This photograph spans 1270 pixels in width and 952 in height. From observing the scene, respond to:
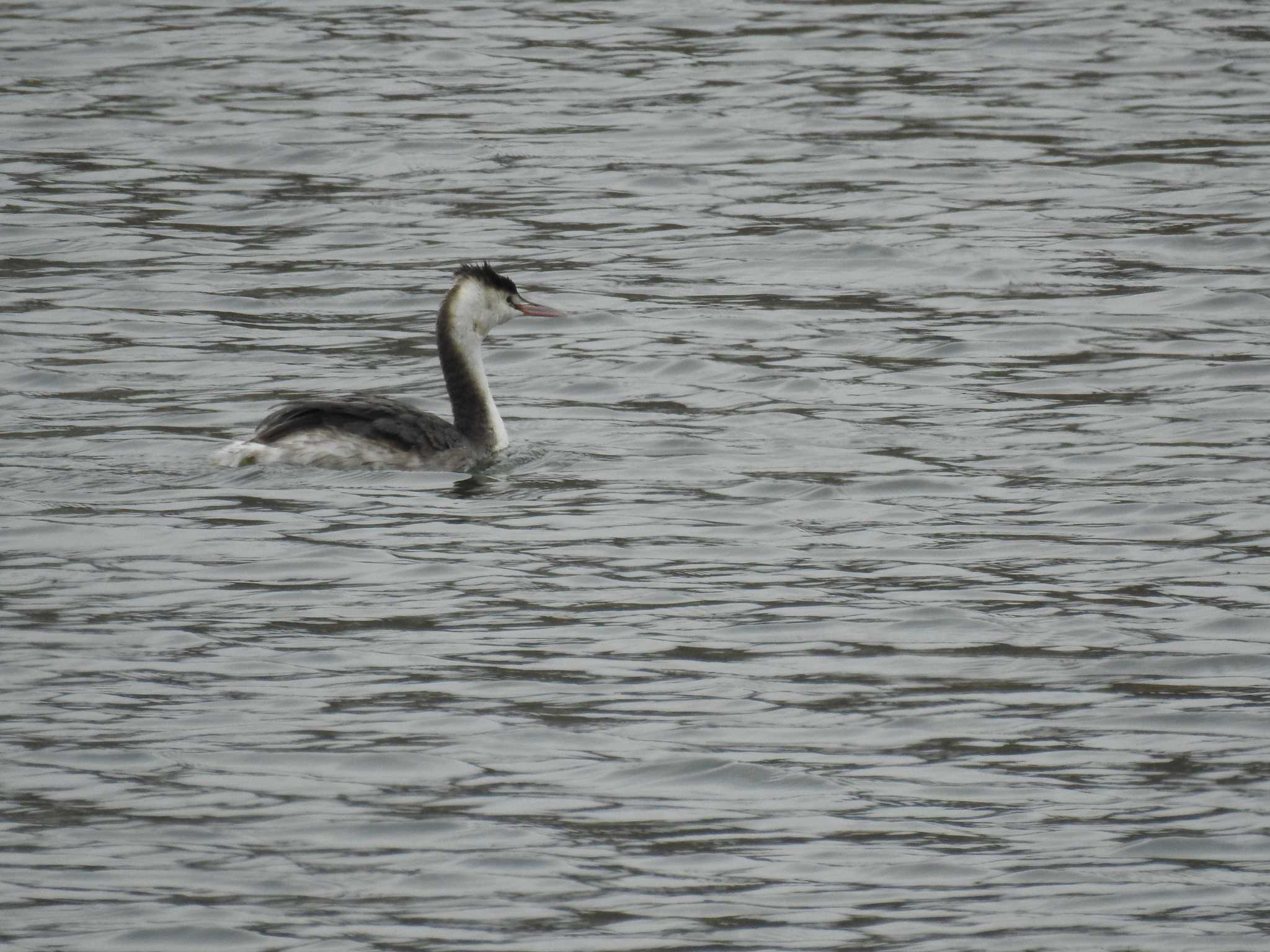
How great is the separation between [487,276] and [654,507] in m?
2.22

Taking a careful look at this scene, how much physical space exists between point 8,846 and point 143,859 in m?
0.41

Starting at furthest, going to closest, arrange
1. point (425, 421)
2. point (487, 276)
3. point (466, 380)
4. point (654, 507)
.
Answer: point (487, 276) → point (466, 380) → point (425, 421) → point (654, 507)

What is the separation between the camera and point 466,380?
40.0 ft

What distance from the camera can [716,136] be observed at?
63.4 ft

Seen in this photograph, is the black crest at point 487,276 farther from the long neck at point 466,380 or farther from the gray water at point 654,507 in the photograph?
the gray water at point 654,507

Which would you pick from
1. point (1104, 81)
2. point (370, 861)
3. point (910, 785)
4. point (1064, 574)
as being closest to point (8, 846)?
point (370, 861)

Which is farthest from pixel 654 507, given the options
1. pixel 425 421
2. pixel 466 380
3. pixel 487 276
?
pixel 487 276

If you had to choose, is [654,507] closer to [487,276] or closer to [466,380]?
[466,380]

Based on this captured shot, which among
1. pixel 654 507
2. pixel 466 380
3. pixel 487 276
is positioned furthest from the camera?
pixel 487 276

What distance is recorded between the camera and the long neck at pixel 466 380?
39.5ft

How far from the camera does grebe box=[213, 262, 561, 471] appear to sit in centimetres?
1118

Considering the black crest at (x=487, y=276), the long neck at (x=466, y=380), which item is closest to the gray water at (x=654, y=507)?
the long neck at (x=466, y=380)

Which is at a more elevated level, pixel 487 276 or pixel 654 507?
pixel 487 276

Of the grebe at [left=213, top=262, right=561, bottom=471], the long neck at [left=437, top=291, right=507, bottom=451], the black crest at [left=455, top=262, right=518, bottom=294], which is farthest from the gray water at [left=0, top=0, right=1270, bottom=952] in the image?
the black crest at [left=455, top=262, right=518, bottom=294]
